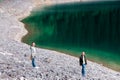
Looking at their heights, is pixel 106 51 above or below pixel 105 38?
below

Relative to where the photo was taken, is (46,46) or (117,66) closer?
(117,66)

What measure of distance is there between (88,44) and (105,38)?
8913mm

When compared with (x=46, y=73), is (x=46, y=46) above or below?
above

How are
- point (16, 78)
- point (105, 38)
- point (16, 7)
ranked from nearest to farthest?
point (16, 78), point (105, 38), point (16, 7)

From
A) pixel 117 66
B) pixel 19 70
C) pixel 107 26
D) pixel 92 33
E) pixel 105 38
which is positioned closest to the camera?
pixel 19 70

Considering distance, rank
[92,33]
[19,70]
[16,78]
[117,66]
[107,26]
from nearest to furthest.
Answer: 1. [16,78]
2. [19,70]
3. [117,66]
4. [92,33]
5. [107,26]

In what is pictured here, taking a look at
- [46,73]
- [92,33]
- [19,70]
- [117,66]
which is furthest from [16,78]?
[92,33]

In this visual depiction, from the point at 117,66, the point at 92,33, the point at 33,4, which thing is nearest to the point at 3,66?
the point at 117,66

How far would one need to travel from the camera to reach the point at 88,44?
207ft

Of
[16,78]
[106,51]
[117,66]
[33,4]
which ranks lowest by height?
[16,78]

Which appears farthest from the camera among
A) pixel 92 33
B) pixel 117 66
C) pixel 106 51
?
pixel 92 33

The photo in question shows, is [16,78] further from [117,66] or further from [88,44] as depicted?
[88,44]

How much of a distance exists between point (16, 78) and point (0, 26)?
57234 millimetres

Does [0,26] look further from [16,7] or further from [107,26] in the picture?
[16,7]
